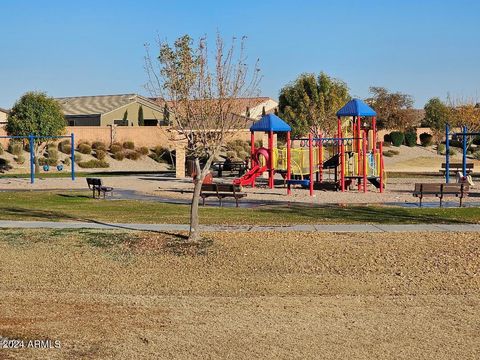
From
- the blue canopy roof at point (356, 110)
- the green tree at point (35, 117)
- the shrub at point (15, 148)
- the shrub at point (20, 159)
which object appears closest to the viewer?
the blue canopy roof at point (356, 110)

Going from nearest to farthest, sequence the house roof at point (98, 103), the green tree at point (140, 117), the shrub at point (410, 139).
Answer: the shrub at point (410, 139)
the green tree at point (140, 117)
the house roof at point (98, 103)

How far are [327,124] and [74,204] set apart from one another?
40315 millimetres

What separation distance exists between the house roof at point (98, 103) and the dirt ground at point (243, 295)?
2746 inches

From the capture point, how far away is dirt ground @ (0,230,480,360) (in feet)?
30.8

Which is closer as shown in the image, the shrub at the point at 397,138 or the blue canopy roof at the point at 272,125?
the blue canopy roof at the point at 272,125

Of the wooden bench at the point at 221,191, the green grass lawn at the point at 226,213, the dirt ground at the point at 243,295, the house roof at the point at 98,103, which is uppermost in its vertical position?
the house roof at the point at 98,103

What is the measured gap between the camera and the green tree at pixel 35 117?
6006 centimetres

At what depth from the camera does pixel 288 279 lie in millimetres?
13430

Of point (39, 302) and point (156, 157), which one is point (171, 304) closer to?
point (39, 302)

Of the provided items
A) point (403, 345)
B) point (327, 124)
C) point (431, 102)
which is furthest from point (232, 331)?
point (431, 102)

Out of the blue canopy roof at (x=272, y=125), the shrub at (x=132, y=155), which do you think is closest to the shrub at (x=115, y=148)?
the shrub at (x=132, y=155)

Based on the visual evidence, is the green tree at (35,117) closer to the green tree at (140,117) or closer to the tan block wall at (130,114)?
the green tree at (140,117)

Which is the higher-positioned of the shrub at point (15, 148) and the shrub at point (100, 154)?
the shrub at point (15, 148)

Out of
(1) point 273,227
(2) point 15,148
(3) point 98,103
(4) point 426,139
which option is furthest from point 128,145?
(1) point 273,227
